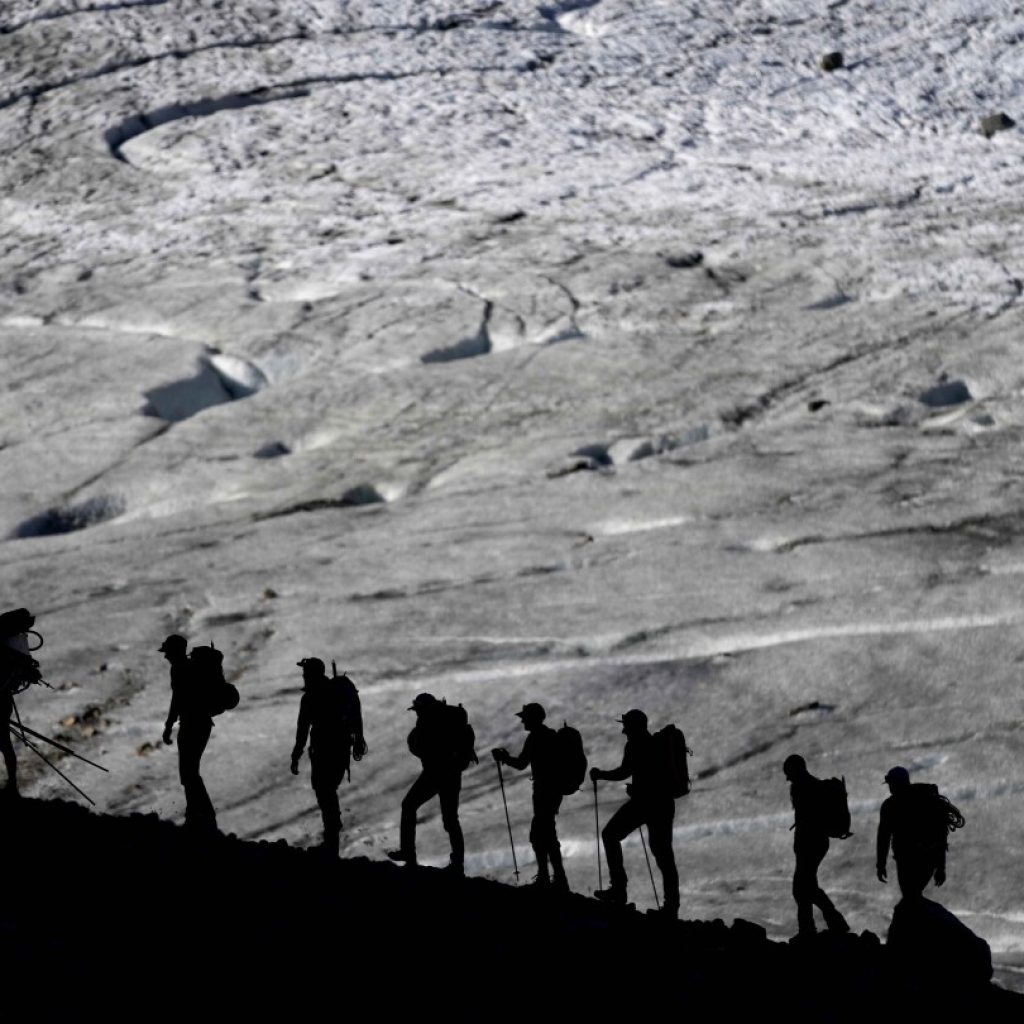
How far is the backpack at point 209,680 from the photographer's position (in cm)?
891

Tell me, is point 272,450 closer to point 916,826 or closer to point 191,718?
point 191,718

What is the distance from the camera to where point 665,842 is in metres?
8.31

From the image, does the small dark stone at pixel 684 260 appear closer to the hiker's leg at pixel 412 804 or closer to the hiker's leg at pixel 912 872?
the hiker's leg at pixel 412 804

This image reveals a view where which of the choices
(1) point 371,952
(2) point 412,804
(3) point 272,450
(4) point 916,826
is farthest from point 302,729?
(3) point 272,450

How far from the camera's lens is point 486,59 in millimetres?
25516

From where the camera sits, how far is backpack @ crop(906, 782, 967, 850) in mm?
7074

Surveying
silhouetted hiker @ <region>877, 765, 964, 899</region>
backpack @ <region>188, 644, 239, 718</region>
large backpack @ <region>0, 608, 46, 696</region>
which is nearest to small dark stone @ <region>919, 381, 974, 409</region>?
backpack @ <region>188, 644, 239, 718</region>

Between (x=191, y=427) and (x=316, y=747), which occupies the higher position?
(x=316, y=747)

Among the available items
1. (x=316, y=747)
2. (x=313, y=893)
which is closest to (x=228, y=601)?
(x=316, y=747)

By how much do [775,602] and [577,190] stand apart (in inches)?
393

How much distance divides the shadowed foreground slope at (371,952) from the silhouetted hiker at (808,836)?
0.42 metres

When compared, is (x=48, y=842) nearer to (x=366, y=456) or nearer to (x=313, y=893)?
(x=313, y=893)

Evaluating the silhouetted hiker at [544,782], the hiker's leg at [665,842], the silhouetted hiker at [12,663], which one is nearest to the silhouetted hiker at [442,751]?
the silhouetted hiker at [544,782]

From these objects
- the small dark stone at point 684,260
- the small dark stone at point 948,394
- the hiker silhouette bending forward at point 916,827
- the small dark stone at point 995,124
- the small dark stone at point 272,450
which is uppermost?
the hiker silhouette bending forward at point 916,827
